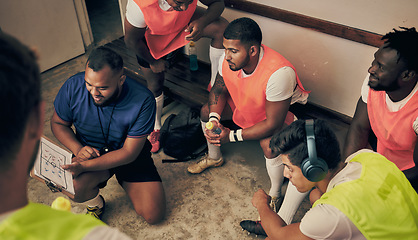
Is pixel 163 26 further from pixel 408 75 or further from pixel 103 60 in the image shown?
pixel 408 75

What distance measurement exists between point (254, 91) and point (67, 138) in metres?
1.33

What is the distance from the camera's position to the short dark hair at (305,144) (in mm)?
1633

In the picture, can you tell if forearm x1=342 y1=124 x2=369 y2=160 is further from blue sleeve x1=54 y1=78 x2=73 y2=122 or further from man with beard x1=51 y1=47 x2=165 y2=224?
blue sleeve x1=54 y1=78 x2=73 y2=122

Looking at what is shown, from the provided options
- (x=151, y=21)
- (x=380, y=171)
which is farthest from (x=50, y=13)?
(x=380, y=171)

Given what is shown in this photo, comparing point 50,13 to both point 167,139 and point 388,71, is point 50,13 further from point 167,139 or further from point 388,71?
point 388,71

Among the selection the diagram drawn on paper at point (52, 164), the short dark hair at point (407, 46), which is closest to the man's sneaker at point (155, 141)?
the diagram drawn on paper at point (52, 164)

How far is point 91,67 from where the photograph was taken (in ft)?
6.92

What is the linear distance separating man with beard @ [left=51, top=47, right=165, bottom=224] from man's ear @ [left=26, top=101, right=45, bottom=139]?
1.33 m

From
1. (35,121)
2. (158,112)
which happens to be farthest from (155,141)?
(35,121)

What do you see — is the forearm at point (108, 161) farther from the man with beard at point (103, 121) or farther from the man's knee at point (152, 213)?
the man's knee at point (152, 213)

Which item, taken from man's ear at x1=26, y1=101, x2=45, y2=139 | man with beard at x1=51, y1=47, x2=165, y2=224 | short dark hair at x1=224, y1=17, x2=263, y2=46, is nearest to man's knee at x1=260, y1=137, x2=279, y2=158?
short dark hair at x1=224, y1=17, x2=263, y2=46

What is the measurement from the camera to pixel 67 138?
7.82ft

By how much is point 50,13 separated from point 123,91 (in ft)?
7.26

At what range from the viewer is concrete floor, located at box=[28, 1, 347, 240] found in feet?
8.25
